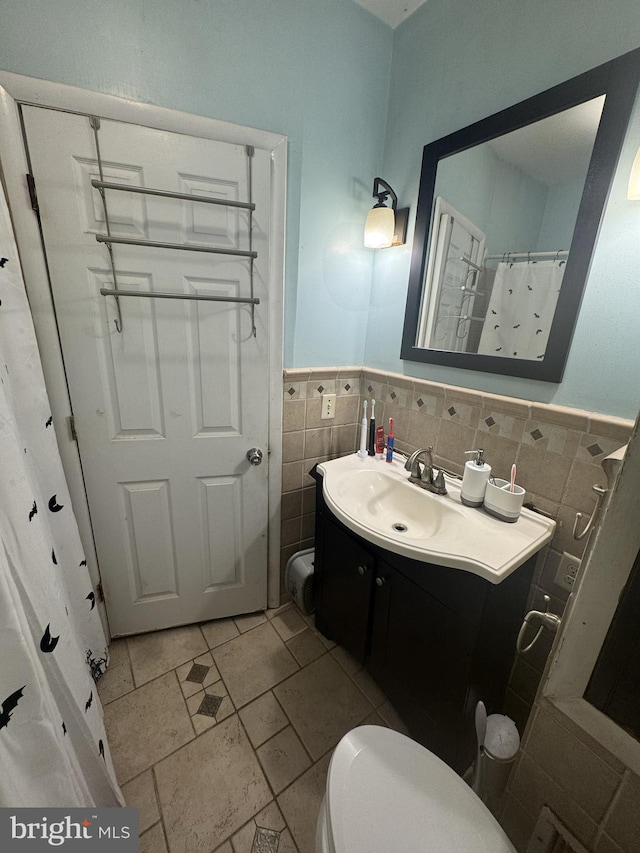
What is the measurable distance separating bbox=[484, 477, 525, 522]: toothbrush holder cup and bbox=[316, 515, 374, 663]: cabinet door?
0.44 metres

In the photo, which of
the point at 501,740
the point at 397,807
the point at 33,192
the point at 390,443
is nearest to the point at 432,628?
the point at 501,740

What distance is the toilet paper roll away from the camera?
0.86 m

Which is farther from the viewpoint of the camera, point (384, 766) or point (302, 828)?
point (302, 828)

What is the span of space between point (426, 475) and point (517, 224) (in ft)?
2.86

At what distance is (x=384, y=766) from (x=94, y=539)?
126 centimetres

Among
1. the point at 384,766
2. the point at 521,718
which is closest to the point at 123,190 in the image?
the point at 384,766

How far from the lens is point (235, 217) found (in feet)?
3.94

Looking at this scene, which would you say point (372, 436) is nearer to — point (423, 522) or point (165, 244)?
point (423, 522)

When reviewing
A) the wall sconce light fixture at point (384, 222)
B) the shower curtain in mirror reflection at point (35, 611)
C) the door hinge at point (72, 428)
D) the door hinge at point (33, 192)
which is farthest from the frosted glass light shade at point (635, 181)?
the door hinge at point (72, 428)

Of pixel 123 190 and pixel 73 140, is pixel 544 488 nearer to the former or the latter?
pixel 123 190

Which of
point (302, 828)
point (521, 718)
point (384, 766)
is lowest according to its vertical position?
point (302, 828)

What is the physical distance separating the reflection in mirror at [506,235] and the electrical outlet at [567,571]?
0.61m

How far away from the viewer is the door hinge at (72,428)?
1204 millimetres

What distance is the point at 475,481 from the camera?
110 centimetres
